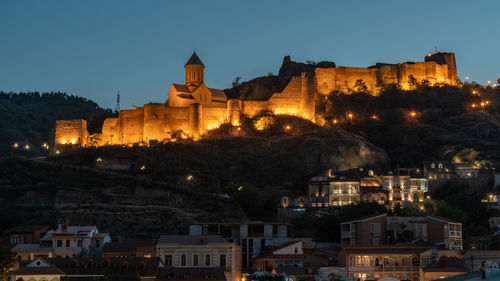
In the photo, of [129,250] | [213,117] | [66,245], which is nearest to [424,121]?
[213,117]

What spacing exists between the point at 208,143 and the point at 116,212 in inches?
855

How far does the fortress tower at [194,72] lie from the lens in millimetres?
98562

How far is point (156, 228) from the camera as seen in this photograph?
64188 mm

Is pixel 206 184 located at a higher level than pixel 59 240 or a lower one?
higher

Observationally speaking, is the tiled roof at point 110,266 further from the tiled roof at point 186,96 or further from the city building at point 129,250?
the tiled roof at point 186,96

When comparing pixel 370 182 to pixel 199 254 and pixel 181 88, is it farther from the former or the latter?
pixel 199 254

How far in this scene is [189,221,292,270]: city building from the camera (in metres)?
58.3

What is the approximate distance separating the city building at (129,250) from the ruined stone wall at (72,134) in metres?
36.5

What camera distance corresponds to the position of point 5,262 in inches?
1791

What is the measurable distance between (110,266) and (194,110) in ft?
143

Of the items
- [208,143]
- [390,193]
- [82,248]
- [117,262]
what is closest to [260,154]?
[208,143]

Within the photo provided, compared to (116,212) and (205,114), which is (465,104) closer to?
(205,114)

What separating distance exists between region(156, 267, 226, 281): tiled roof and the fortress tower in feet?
177

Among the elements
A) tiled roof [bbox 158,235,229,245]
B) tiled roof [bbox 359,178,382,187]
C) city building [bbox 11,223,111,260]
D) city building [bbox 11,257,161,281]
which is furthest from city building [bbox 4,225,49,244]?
tiled roof [bbox 359,178,382,187]
